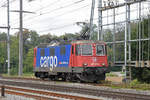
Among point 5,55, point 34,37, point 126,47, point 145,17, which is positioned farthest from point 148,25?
point 34,37

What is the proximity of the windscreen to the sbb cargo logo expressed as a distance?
347cm

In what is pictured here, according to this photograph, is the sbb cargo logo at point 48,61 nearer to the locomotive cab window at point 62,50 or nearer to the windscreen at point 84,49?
the locomotive cab window at point 62,50

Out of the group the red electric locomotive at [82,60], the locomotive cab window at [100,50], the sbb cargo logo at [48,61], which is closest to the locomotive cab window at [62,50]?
the red electric locomotive at [82,60]

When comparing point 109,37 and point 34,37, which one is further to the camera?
point 34,37

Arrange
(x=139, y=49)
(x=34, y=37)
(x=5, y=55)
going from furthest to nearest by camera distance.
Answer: (x=34, y=37)
(x=5, y=55)
(x=139, y=49)

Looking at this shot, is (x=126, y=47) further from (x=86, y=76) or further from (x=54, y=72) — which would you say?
(x=54, y=72)

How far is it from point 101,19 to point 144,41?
481cm

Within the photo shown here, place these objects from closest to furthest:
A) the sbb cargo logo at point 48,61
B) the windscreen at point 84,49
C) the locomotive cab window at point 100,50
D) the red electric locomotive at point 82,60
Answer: the red electric locomotive at point 82,60 → the windscreen at point 84,49 → the locomotive cab window at point 100,50 → the sbb cargo logo at point 48,61

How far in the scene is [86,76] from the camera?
22781 millimetres

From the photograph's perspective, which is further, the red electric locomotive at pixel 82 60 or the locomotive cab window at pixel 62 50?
the locomotive cab window at pixel 62 50

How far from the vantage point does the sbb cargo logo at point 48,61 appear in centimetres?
2589

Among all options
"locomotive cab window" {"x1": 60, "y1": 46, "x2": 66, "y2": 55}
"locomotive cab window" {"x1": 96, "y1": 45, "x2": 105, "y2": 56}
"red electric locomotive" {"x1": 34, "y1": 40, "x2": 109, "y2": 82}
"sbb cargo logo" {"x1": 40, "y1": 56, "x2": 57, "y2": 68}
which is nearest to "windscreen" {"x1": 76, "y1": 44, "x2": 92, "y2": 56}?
"red electric locomotive" {"x1": 34, "y1": 40, "x2": 109, "y2": 82}

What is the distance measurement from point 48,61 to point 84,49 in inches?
202

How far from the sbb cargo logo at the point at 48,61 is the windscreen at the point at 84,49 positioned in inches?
137
